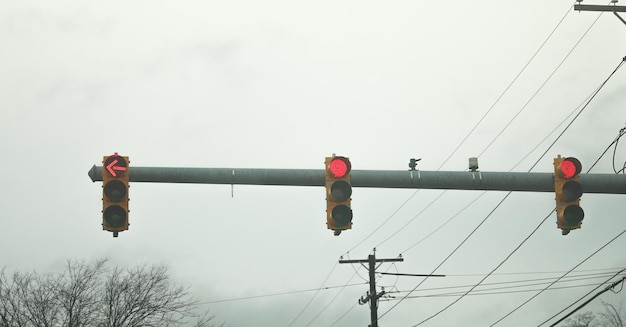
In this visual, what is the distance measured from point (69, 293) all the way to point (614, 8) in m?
26.6

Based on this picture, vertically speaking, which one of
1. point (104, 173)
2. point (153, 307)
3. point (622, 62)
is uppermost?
point (153, 307)

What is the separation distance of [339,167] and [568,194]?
3.29 metres

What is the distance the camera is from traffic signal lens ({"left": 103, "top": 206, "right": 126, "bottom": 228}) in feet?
40.8

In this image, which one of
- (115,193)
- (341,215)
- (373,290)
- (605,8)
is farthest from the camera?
(373,290)

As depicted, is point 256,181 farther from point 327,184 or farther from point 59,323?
point 59,323

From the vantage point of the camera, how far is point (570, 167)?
12766 mm

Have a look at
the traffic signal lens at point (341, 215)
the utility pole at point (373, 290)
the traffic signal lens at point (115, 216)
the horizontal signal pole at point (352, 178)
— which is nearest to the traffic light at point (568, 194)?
the horizontal signal pole at point (352, 178)

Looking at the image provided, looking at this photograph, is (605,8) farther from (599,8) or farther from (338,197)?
(338,197)

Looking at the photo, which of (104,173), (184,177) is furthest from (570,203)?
(104,173)

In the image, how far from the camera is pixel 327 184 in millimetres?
12570

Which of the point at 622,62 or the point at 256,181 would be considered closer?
the point at 256,181

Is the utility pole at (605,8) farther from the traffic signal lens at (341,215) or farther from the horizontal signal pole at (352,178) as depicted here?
the traffic signal lens at (341,215)

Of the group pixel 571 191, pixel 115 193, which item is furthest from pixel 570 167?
pixel 115 193

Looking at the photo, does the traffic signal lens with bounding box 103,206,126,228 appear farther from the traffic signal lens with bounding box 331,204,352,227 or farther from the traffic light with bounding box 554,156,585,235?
the traffic light with bounding box 554,156,585,235
